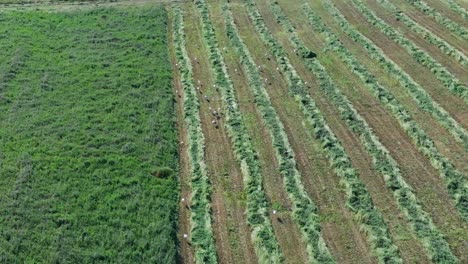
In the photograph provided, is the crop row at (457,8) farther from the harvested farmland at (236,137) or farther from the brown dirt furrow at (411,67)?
the brown dirt furrow at (411,67)

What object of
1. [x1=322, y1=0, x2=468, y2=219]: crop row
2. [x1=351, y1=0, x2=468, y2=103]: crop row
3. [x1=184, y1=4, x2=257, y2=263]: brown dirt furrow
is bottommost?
[x1=184, y1=4, x2=257, y2=263]: brown dirt furrow

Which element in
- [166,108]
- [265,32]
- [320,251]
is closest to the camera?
[320,251]

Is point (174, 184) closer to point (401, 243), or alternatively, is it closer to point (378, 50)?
point (401, 243)

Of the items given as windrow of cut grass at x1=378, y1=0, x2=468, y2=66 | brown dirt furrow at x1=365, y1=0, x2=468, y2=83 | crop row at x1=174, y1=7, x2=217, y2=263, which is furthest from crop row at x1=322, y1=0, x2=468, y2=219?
crop row at x1=174, y1=7, x2=217, y2=263

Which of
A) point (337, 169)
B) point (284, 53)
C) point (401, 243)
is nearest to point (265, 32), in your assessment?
point (284, 53)

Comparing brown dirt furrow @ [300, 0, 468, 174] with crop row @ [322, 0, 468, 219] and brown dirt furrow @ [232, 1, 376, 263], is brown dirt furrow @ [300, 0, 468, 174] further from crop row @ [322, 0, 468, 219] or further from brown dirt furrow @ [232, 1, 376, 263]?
brown dirt furrow @ [232, 1, 376, 263]
